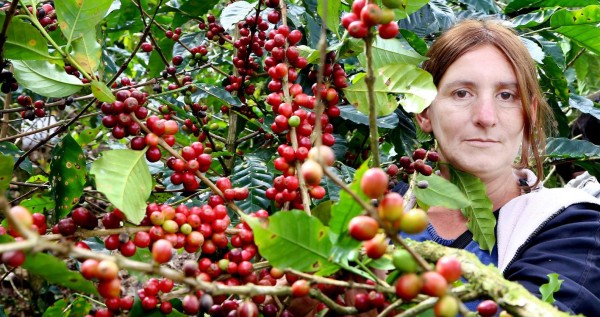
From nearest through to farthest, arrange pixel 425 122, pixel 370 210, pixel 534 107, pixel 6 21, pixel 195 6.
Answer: pixel 370 210, pixel 6 21, pixel 534 107, pixel 425 122, pixel 195 6

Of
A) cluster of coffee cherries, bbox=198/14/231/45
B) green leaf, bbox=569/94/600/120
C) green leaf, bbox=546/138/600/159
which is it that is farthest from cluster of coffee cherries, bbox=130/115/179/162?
green leaf, bbox=569/94/600/120

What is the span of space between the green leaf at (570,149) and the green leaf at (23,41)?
6.80 ft

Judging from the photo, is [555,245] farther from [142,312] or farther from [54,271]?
[54,271]

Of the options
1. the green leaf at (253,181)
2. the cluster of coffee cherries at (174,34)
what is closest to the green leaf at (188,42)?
the cluster of coffee cherries at (174,34)

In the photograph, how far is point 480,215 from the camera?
64.6 inches

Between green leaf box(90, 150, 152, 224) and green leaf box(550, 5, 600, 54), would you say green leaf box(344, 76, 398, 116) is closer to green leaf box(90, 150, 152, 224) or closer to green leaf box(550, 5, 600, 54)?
green leaf box(90, 150, 152, 224)

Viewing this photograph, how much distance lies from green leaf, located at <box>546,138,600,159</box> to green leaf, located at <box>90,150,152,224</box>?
6.25ft

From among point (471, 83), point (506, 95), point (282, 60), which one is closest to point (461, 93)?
point (471, 83)

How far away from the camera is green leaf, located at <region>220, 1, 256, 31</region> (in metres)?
1.84

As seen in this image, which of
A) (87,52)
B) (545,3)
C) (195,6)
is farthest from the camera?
(545,3)

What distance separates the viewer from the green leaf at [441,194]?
1.28 m

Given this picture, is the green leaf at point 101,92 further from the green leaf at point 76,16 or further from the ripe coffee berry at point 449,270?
the ripe coffee berry at point 449,270

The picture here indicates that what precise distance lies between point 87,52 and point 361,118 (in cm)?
97

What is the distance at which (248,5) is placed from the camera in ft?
6.45
